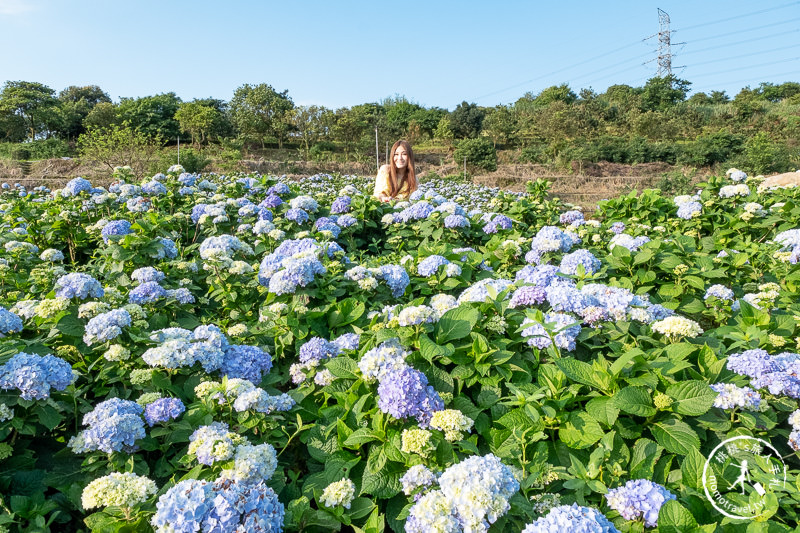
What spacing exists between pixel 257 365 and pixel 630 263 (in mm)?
2588

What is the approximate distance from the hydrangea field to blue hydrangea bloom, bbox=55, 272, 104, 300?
13 millimetres

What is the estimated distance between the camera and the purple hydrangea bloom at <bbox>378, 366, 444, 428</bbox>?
1.47 meters

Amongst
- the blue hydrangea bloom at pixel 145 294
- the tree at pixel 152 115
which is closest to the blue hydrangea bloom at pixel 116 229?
the blue hydrangea bloom at pixel 145 294

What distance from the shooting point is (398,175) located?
22.3 feet

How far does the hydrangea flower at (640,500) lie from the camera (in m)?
1.19

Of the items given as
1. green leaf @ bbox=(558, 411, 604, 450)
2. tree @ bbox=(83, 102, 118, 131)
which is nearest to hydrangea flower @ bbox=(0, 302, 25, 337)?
green leaf @ bbox=(558, 411, 604, 450)

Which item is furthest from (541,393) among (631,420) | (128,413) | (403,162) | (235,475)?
(403,162)

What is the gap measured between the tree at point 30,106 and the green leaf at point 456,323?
41403 millimetres

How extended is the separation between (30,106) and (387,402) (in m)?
44.9

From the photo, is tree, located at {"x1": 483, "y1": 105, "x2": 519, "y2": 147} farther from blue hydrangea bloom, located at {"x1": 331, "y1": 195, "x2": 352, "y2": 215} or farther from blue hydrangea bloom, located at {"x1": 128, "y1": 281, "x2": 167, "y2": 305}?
blue hydrangea bloom, located at {"x1": 128, "y1": 281, "x2": 167, "y2": 305}

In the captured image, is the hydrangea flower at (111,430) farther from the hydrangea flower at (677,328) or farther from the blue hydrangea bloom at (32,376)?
the hydrangea flower at (677,328)

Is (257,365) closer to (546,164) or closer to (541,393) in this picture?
(541,393)

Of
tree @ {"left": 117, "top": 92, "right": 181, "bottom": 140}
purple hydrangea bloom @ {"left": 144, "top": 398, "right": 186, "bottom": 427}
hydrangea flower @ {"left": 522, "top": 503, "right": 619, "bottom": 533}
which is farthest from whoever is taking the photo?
tree @ {"left": 117, "top": 92, "right": 181, "bottom": 140}

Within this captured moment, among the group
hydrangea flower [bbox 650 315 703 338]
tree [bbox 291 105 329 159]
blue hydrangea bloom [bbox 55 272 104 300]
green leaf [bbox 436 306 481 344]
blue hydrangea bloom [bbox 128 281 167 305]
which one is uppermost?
tree [bbox 291 105 329 159]
